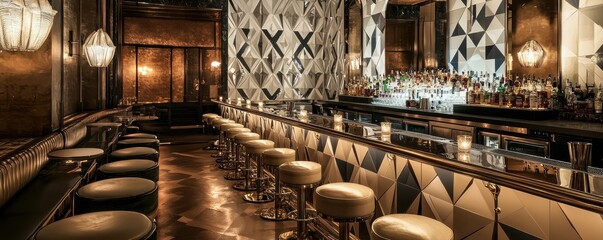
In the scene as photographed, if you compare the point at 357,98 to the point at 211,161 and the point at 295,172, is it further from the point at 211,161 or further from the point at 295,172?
the point at 295,172

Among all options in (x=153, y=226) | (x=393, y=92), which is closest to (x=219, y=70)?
(x=393, y=92)

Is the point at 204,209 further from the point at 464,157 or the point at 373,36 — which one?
the point at 373,36

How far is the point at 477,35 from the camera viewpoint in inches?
249

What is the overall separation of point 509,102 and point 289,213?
2974 mm

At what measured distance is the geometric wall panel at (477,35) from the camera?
19.4 ft

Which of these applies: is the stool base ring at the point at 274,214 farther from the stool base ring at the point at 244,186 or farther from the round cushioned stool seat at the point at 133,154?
the round cushioned stool seat at the point at 133,154

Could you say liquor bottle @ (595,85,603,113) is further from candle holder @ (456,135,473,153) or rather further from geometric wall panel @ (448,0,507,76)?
candle holder @ (456,135,473,153)

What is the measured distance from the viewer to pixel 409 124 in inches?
239

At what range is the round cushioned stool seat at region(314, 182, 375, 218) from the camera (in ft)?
8.59

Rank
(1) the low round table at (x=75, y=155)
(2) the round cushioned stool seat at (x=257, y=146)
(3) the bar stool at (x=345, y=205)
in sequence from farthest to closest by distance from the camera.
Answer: (2) the round cushioned stool seat at (x=257, y=146), (1) the low round table at (x=75, y=155), (3) the bar stool at (x=345, y=205)

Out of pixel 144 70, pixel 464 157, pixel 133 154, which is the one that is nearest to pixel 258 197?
pixel 133 154

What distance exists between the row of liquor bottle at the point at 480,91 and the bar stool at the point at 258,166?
8.77 ft

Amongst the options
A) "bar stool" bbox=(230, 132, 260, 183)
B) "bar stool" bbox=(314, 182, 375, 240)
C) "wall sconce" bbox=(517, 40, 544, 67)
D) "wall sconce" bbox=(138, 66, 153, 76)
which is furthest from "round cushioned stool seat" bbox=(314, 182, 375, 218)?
"wall sconce" bbox=(138, 66, 153, 76)

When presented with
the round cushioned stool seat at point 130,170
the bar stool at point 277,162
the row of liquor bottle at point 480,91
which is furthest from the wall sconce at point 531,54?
the round cushioned stool seat at point 130,170
